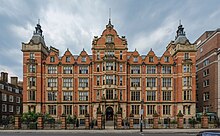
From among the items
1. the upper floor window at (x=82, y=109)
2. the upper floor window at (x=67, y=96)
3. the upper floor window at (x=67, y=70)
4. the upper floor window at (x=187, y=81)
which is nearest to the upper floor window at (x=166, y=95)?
the upper floor window at (x=187, y=81)

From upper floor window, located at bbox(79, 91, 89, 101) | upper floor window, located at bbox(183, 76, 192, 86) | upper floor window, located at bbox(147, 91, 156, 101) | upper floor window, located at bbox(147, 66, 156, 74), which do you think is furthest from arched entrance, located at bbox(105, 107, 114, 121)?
upper floor window, located at bbox(183, 76, 192, 86)

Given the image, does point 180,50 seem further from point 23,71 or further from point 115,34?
point 23,71

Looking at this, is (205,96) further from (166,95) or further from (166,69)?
(166,69)

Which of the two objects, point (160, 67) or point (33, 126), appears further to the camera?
point (160, 67)

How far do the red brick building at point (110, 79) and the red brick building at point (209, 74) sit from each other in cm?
488

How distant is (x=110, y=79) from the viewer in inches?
2007

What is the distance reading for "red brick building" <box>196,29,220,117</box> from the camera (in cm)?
5125

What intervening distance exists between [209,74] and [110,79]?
24283 mm

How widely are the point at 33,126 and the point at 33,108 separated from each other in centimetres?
1854

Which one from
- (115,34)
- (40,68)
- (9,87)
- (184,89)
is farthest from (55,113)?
(184,89)

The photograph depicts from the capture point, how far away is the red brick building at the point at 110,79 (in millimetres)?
51438

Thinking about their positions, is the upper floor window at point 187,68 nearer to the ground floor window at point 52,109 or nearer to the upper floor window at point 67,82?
the upper floor window at point 67,82

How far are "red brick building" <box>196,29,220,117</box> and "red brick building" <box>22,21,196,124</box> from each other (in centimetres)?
488

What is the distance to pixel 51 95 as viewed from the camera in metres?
52.9
